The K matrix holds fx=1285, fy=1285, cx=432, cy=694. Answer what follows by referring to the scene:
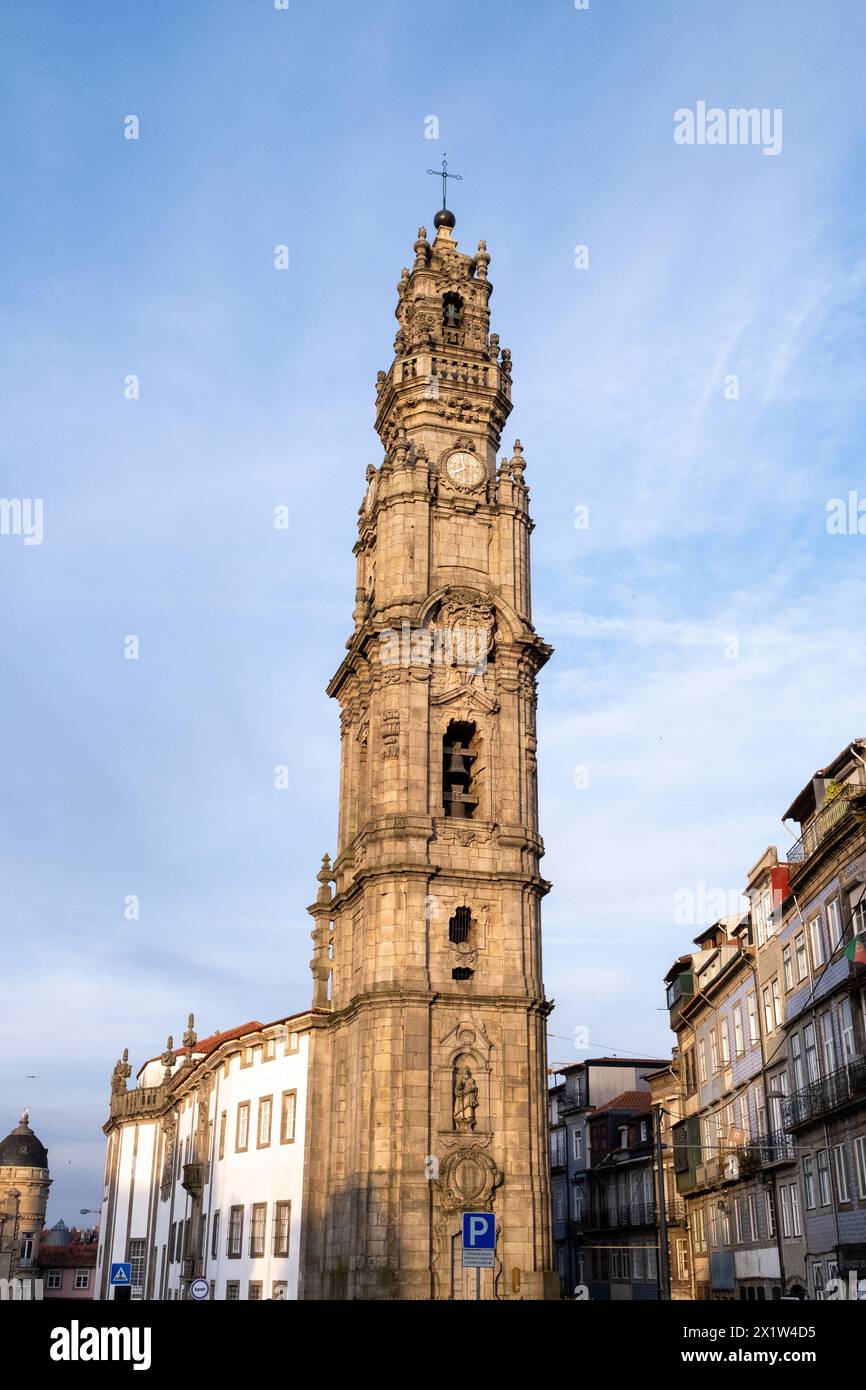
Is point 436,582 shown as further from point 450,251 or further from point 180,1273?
point 180,1273

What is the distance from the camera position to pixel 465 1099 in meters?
41.9

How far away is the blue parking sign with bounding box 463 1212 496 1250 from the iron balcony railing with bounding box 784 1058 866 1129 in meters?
16.4

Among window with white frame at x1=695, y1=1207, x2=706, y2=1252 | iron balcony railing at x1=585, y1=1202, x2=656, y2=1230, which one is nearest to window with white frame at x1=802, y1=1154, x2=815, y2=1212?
window with white frame at x1=695, y1=1207, x2=706, y2=1252

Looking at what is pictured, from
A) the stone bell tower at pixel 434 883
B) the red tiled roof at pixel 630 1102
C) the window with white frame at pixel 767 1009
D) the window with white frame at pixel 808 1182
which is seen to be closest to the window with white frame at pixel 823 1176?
the window with white frame at pixel 808 1182

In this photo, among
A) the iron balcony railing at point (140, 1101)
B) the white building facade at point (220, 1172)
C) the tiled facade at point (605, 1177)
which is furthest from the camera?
the iron balcony railing at point (140, 1101)

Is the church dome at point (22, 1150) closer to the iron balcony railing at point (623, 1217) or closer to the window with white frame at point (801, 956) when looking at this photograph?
the iron balcony railing at point (623, 1217)

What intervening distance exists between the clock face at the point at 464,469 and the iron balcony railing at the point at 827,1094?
84.7 feet

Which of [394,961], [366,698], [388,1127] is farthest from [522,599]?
[388,1127]

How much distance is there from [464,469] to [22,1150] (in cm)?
8411

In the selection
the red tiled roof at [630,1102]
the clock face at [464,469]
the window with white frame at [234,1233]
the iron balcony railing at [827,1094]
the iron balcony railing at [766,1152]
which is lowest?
the window with white frame at [234,1233]

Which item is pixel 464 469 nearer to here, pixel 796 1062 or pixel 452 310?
pixel 452 310

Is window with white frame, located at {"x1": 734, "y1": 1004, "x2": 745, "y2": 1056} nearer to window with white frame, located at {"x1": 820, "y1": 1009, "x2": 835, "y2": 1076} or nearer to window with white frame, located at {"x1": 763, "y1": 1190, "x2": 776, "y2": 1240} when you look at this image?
window with white frame, located at {"x1": 763, "y1": 1190, "x2": 776, "y2": 1240}

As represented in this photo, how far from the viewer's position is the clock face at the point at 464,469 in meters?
51.4

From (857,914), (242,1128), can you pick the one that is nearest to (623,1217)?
(242,1128)
